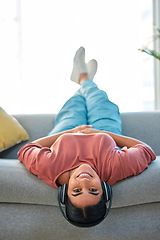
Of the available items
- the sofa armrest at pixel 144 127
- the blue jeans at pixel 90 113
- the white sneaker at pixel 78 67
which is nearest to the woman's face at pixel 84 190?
the blue jeans at pixel 90 113

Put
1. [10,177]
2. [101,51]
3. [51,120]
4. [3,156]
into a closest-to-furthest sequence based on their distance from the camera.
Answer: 1. [10,177]
2. [3,156]
3. [51,120]
4. [101,51]

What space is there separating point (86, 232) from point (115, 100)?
2526 mm

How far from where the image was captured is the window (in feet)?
12.5

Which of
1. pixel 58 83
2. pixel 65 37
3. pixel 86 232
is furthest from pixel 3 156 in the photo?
pixel 65 37

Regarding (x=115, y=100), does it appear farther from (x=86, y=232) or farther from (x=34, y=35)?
(x=86, y=232)

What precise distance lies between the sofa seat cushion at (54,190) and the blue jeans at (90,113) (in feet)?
2.07

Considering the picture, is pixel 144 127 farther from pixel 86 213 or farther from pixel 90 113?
pixel 86 213

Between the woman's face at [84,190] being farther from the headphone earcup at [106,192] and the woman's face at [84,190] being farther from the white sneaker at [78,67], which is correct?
the white sneaker at [78,67]

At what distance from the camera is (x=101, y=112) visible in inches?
88.4

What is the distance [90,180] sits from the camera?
1354mm

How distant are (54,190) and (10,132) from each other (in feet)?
2.85

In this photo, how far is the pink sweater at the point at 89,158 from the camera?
1566 mm

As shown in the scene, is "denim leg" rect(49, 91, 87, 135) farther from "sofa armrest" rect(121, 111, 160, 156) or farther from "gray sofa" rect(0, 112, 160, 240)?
"gray sofa" rect(0, 112, 160, 240)

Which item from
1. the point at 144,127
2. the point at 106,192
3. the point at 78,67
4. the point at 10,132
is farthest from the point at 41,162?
the point at 78,67
